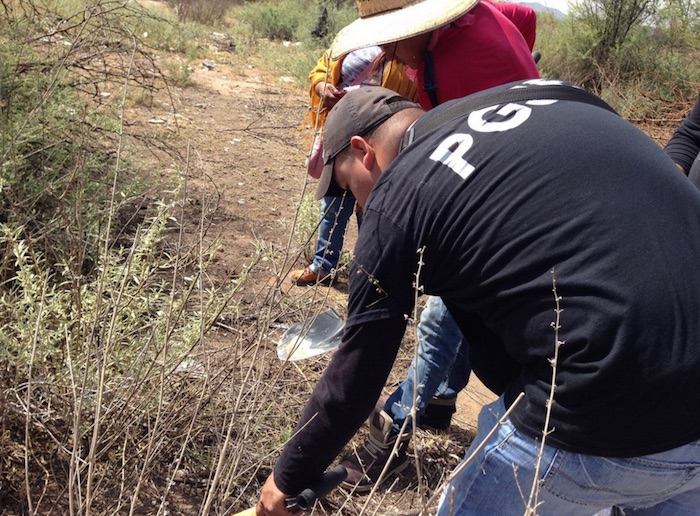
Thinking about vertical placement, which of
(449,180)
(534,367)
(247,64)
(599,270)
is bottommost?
(247,64)

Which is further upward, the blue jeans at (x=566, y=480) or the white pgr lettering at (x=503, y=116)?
the white pgr lettering at (x=503, y=116)

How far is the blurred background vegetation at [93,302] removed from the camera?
5.49 ft

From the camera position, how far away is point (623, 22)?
9.73 m

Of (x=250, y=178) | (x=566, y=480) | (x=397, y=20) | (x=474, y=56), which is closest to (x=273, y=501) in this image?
(x=566, y=480)

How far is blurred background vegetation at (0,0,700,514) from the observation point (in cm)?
167

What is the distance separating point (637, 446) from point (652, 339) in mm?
215

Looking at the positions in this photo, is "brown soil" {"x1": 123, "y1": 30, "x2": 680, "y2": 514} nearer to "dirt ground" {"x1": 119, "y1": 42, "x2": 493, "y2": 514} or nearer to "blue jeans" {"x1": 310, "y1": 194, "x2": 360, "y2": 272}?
"dirt ground" {"x1": 119, "y1": 42, "x2": 493, "y2": 514}

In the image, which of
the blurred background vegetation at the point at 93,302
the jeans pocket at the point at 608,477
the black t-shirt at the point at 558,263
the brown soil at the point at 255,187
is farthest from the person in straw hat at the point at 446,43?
the jeans pocket at the point at 608,477

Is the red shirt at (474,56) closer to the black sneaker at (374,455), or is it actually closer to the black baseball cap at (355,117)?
the black baseball cap at (355,117)

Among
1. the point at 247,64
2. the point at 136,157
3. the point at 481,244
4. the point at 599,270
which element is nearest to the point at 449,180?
the point at 481,244

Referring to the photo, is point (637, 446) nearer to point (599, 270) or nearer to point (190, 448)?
point (599, 270)

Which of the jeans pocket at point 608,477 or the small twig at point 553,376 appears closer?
the small twig at point 553,376

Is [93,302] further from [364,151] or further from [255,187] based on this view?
[255,187]

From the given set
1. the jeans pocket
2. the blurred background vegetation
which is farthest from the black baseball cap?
the jeans pocket
